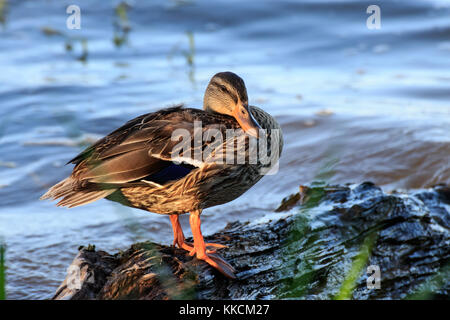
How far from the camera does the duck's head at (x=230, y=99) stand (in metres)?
3.55

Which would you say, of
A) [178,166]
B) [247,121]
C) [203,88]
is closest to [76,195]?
[178,166]

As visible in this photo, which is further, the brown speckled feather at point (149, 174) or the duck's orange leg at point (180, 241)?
the duck's orange leg at point (180, 241)

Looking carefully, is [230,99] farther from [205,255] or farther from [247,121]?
[205,255]

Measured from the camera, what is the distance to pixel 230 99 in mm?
3725

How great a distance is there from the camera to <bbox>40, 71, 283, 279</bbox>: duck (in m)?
3.29

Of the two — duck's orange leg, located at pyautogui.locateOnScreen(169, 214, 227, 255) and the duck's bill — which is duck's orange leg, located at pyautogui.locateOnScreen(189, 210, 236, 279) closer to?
duck's orange leg, located at pyautogui.locateOnScreen(169, 214, 227, 255)

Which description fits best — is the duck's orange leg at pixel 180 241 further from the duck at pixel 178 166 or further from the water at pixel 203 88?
the water at pixel 203 88

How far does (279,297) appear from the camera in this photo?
10.0ft

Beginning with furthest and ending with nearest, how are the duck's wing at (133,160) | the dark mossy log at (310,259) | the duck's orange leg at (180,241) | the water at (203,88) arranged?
the water at (203,88), the duck's orange leg at (180,241), the duck's wing at (133,160), the dark mossy log at (310,259)

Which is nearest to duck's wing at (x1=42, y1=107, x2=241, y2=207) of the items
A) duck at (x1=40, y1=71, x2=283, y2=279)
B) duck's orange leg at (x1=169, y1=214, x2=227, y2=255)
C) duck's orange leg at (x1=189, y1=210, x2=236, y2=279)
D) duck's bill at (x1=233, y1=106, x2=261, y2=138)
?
duck at (x1=40, y1=71, x2=283, y2=279)

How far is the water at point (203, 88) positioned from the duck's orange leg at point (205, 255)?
33.5 inches

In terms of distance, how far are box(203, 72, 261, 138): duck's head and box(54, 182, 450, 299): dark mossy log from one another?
63 cm

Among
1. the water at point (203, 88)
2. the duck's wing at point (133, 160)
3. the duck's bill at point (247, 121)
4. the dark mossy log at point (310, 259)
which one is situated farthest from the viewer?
the water at point (203, 88)

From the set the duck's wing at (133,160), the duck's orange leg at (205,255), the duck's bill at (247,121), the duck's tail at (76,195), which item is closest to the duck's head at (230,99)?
the duck's bill at (247,121)
